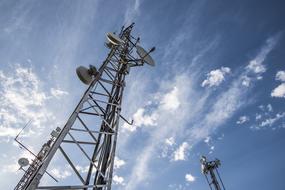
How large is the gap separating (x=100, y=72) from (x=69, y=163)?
3.00 m

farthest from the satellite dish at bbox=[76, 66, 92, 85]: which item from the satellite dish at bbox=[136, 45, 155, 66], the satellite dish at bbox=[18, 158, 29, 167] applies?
the satellite dish at bbox=[18, 158, 29, 167]

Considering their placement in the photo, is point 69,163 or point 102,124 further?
point 102,124

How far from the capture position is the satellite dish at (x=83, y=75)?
665cm

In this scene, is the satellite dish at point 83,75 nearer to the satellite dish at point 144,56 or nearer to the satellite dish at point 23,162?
the satellite dish at point 144,56

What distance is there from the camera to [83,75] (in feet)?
21.9

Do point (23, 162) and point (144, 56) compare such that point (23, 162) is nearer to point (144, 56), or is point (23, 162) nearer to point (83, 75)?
point (83, 75)

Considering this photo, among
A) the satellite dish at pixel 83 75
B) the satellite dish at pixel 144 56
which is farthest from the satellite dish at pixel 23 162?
the satellite dish at pixel 144 56

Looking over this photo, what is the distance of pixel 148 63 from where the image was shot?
8297mm

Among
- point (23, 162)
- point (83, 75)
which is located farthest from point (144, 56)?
point (23, 162)

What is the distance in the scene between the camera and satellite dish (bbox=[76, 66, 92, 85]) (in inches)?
262

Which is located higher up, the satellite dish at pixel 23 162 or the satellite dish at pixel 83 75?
the satellite dish at pixel 23 162

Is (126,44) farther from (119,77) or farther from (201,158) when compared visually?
(201,158)

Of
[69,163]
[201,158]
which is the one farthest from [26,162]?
[69,163]

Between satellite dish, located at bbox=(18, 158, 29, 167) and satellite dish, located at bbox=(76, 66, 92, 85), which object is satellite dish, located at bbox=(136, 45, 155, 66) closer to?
satellite dish, located at bbox=(76, 66, 92, 85)
